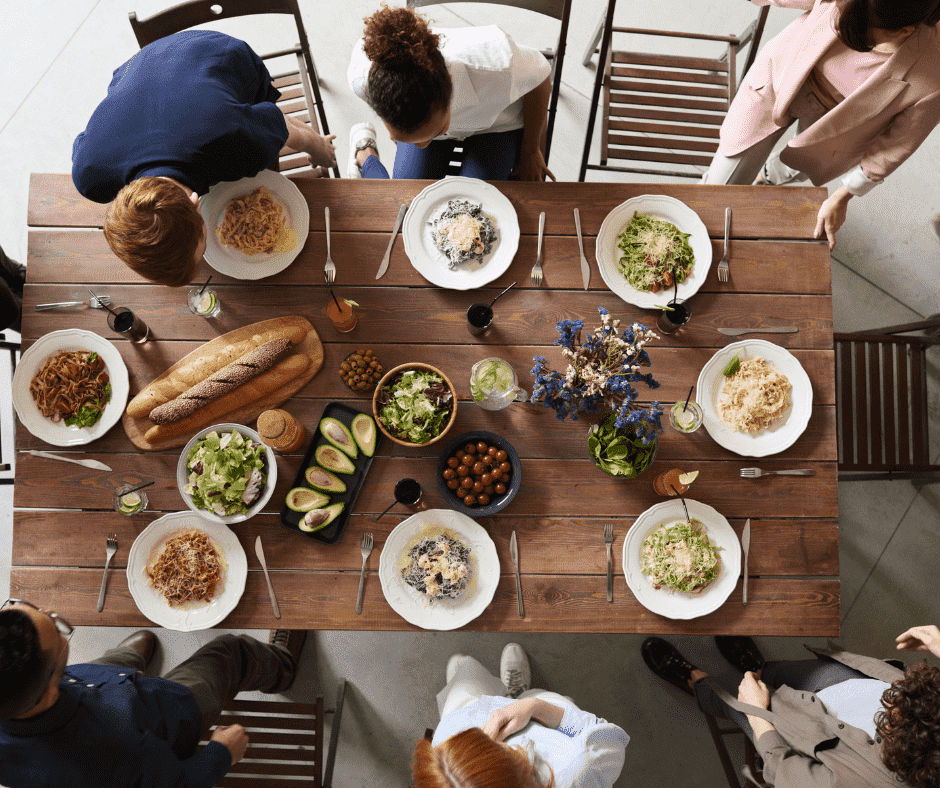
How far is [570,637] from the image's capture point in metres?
3.00

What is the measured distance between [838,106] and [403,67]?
1426 millimetres

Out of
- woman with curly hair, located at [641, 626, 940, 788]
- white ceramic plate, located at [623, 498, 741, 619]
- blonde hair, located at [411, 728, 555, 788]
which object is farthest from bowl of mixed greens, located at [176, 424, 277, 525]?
woman with curly hair, located at [641, 626, 940, 788]

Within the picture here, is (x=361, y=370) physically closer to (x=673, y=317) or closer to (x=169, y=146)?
(x=169, y=146)

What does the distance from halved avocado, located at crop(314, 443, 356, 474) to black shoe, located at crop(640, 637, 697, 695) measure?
6.26 ft

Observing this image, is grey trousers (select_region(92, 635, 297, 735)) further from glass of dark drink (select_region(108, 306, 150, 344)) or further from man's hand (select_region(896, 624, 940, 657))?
man's hand (select_region(896, 624, 940, 657))

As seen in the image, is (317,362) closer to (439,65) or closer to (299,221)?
(299,221)

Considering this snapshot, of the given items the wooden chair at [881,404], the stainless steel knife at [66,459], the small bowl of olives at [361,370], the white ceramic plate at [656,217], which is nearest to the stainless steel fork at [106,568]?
the stainless steel knife at [66,459]

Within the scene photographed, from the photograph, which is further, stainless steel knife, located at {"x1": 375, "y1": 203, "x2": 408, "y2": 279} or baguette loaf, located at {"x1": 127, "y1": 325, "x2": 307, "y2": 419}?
stainless steel knife, located at {"x1": 375, "y1": 203, "x2": 408, "y2": 279}

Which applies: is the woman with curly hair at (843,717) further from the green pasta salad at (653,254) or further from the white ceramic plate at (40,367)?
the white ceramic plate at (40,367)

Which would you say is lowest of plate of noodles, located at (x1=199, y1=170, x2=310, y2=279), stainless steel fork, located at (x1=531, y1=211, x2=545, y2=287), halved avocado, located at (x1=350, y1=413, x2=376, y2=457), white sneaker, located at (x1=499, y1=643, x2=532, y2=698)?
white sneaker, located at (x1=499, y1=643, x2=532, y2=698)

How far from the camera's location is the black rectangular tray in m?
1.94

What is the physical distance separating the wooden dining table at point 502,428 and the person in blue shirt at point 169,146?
10.5 inches

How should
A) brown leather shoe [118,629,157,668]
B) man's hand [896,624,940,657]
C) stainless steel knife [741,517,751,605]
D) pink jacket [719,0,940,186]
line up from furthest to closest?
brown leather shoe [118,629,157,668] < man's hand [896,624,940,657] < stainless steel knife [741,517,751,605] < pink jacket [719,0,940,186]

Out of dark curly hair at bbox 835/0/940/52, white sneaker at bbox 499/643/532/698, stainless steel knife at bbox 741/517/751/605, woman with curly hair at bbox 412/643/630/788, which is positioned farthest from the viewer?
white sneaker at bbox 499/643/532/698
